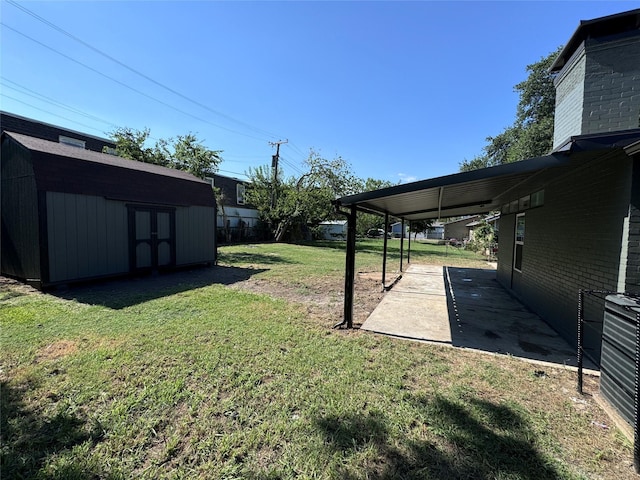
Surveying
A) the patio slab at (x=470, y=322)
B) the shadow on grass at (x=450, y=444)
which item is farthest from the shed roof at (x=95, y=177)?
the shadow on grass at (x=450, y=444)

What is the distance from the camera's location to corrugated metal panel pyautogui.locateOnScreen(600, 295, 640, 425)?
2193 mm

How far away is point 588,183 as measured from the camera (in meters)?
3.75

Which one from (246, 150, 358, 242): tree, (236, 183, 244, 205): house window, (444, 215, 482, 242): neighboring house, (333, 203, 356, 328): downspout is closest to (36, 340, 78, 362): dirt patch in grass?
(333, 203, 356, 328): downspout

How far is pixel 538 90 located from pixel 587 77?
91.0 feet

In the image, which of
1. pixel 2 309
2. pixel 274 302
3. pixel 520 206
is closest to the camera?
pixel 2 309

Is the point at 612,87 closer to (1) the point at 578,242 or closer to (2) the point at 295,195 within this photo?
(1) the point at 578,242

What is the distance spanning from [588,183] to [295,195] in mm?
19435

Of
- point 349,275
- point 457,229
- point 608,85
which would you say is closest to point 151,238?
point 349,275

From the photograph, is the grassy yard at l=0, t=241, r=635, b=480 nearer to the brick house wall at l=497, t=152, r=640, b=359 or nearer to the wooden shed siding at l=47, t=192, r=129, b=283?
the brick house wall at l=497, t=152, r=640, b=359

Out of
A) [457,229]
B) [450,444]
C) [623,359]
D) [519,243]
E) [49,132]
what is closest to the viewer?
[450,444]

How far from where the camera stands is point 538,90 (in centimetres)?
2475

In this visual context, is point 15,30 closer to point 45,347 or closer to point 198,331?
point 45,347

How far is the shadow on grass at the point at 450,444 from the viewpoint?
1831 millimetres

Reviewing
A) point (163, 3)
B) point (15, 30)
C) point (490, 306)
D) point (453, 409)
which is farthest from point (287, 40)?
point (453, 409)
